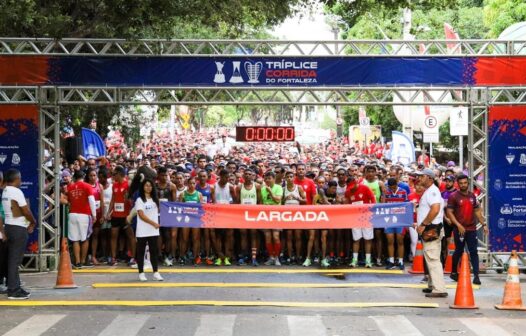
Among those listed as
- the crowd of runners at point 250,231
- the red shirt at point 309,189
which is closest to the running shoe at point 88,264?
the crowd of runners at point 250,231

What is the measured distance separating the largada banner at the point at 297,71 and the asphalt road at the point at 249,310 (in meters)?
3.82

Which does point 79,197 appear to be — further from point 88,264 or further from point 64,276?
point 64,276

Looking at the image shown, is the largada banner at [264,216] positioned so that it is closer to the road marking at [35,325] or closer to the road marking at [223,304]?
the road marking at [223,304]

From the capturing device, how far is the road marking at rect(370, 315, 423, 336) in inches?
424

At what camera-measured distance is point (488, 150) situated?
16969 millimetres

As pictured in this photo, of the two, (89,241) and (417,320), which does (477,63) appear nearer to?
(417,320)

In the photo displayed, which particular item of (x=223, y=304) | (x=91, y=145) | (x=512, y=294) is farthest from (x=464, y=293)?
(x=91, y=145)

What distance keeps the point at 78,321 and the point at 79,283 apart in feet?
12.0

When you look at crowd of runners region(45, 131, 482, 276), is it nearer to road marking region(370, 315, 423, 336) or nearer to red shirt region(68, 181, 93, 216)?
red shirt region(68, 181, 93, 216)

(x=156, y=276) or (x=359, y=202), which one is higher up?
(x=359, y=202)

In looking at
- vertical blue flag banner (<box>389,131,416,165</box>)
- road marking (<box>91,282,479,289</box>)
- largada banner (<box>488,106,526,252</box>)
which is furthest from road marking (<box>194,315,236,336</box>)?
vertical blue flag banner (<box>389,131,416,165</box>)

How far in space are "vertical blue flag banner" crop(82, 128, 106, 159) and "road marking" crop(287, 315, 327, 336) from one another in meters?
14.7

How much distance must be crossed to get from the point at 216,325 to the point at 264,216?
639 cm

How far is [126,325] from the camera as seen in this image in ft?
36.8
